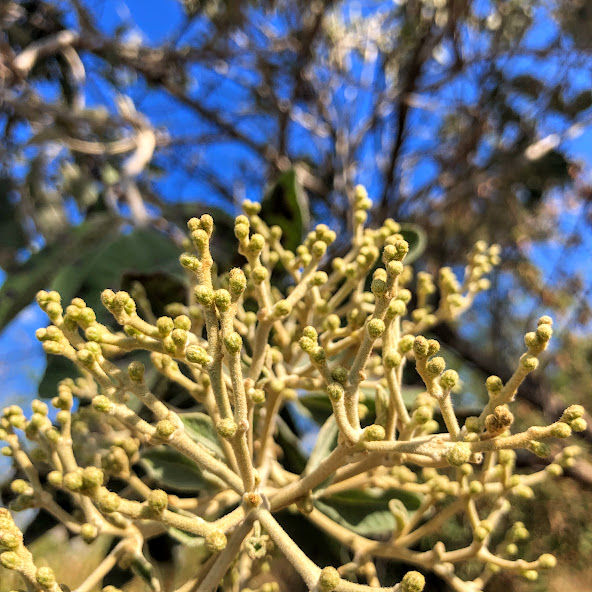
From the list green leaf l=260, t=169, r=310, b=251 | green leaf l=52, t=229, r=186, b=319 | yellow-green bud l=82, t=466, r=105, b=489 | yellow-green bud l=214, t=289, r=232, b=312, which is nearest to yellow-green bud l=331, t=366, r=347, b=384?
yellow-green bud l=214, t=289, r=232, b=312

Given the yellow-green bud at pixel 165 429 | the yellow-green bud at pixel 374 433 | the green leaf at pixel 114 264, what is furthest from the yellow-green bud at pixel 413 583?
the green leaf at pixel 114 264

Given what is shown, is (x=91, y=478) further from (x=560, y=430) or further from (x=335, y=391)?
(x=560, y=430)

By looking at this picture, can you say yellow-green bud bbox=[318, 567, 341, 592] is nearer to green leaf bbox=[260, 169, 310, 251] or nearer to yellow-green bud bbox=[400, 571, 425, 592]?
yellow-green bud bbox=[400, 571, 425, 592]

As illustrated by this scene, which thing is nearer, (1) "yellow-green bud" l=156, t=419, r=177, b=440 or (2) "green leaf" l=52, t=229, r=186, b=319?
(1) "yellow-green bud" l=156, t=419, r=177, b=440

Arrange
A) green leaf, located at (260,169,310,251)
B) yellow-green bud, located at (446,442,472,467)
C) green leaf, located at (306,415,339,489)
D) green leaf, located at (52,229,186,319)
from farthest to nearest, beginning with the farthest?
green leaf, located at (260,169,310,251) < green leaf, located at (52,229,186,319) < green leaf, located at (306,415,339,489) < yellow-green bud, located at (446,442,472,467)

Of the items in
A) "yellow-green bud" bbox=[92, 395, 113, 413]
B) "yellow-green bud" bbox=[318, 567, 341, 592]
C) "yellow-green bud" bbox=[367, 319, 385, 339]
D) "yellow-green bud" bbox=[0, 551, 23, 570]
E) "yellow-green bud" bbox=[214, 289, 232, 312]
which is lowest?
"yellow-green bud" bbox=[0, 551, 23, 570]

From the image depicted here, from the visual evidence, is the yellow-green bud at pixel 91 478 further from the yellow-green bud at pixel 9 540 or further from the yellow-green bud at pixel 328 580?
the yellow-green bud at pixel 328 580
